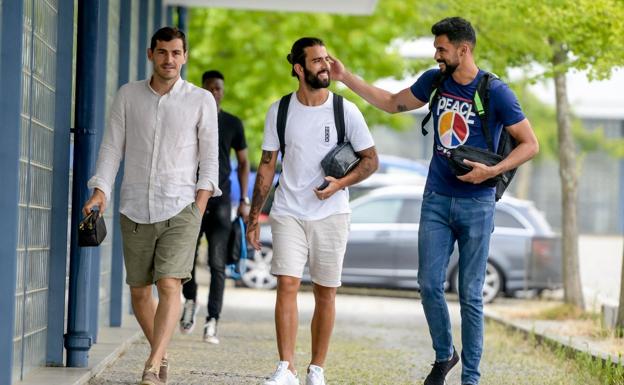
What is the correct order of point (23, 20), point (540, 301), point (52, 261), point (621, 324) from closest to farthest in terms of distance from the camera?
point (23, 20), point (52, 261), point (621, 324), point (540, 301)

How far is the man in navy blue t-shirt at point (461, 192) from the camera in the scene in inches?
331

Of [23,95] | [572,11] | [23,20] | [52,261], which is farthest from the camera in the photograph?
[572,11]

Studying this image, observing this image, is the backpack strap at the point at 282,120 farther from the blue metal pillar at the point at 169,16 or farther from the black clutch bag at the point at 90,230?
the blue metal pillar at the point at 169,16

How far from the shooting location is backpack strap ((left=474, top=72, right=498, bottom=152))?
8406mm

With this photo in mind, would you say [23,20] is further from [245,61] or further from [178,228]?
[245,61]

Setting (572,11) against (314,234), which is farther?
(572,11)

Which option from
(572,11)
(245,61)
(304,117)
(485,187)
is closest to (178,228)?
(304,117)

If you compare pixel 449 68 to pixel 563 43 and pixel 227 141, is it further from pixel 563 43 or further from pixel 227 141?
pixel 563 43

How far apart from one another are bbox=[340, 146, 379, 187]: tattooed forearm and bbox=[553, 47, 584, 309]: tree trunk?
26.5 feet

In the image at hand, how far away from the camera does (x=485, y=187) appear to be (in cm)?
857

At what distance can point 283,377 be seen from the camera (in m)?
8.55

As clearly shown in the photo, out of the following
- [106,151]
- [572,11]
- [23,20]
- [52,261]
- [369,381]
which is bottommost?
[369,381]

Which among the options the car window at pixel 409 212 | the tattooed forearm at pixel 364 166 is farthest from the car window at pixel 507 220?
the tattooed forearm at pixel 364 166

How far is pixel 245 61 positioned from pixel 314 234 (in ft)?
72.0
